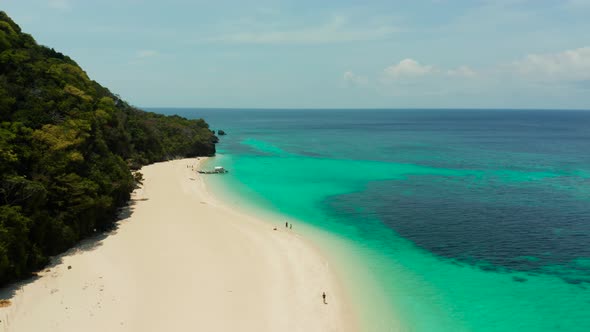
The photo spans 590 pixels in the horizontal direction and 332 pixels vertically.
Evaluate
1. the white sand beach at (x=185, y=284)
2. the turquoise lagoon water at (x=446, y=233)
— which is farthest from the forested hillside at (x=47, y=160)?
the turquoise lagoon water at (x=446, y=233)

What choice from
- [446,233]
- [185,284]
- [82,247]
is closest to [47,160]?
[82,247]

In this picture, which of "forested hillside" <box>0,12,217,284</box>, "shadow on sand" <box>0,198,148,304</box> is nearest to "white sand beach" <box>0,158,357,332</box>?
"shadow on sand" <box>0,198,148,304</box>

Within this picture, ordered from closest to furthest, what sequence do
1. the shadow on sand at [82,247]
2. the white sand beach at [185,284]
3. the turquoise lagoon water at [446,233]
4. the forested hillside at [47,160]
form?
the white sand beach at [185,284] < the shadow on sand at [82,247] < the turquoise lagoon water at [446,233] < the forested hillside at [47,160]

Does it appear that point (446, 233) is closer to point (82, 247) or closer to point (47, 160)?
point (82, 247)

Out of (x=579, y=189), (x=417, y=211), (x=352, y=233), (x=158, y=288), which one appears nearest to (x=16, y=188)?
(x=158, y=288)

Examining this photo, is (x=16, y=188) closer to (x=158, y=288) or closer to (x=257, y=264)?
(x=158, y=288)

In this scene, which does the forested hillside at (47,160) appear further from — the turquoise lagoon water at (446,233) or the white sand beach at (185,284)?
the turquoise lagoon water at (446,233)
